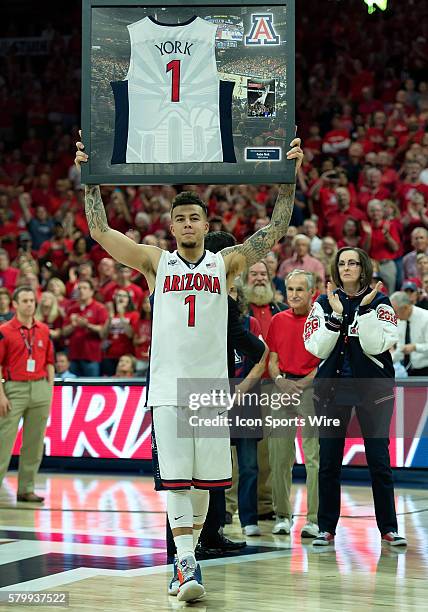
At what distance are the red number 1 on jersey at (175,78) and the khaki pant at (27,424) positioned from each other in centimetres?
545

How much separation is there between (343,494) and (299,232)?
5212mm

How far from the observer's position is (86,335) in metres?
15.3

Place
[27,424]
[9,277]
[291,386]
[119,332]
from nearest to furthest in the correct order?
[291,386] → [27,424] → [119,332] → [9,277]

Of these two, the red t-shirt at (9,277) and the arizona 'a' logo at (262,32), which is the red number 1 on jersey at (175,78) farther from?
the red t-shirt at (9,277)

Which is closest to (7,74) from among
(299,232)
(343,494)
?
(299,232)

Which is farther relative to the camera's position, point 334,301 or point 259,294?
point 259,294

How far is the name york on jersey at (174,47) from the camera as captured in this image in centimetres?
705

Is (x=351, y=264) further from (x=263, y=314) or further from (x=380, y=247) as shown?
(x=380, y=247)

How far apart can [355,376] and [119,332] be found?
713cm

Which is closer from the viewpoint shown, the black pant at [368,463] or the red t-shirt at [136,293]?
the black pant at [368,463]

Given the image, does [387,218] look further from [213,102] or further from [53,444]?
[213,102]

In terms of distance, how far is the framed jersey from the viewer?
693 centimetres

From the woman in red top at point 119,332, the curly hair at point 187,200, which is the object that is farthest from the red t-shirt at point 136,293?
the curly hair at point 187,200

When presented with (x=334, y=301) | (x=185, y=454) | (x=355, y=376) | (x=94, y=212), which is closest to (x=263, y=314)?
(x=334, y=301)
